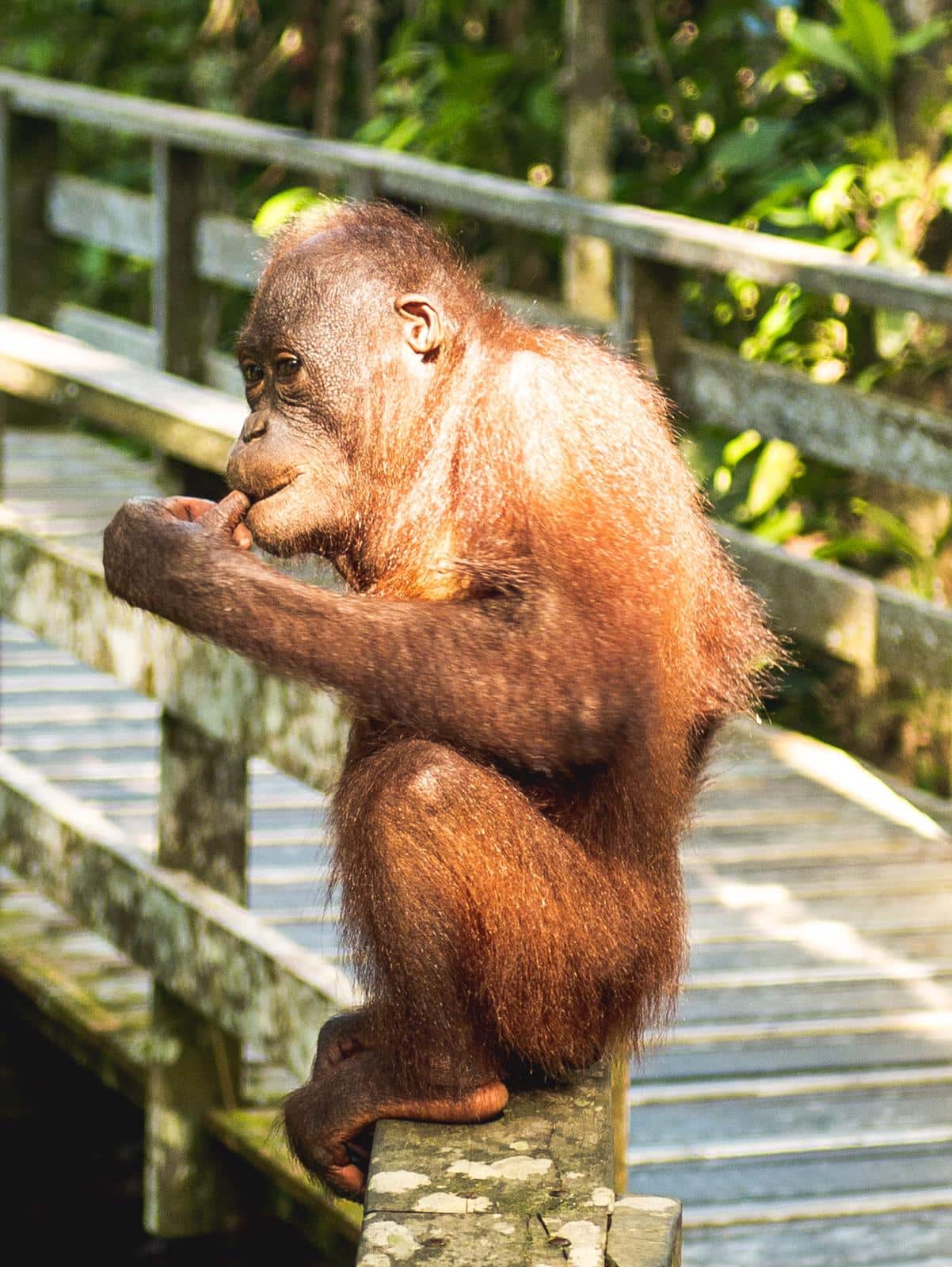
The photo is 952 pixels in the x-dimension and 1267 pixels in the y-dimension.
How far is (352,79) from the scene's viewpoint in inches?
394

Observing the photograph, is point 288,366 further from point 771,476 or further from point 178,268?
point 178,268

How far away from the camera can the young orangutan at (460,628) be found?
2.10m

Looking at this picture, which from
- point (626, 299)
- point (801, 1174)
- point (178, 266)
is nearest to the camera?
point (801, 1174)

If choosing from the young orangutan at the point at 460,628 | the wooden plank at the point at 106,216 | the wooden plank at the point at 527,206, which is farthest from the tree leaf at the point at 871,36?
the young orangutan at the point at 460,628

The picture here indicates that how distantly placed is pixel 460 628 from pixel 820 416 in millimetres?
3138

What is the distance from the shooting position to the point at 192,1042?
374cm

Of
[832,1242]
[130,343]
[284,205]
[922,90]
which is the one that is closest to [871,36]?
[922,90]

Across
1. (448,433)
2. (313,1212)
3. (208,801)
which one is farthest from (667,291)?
(448,433)

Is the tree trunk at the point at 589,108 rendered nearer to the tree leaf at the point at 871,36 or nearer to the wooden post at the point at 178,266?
the tree leaf at the point at 871,36

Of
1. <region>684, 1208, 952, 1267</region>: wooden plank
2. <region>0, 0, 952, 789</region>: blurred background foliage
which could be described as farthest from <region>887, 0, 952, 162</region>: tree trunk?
<region>684, 1208, 952, 1267</region>: wooden plank

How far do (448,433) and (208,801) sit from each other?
4.84 feet

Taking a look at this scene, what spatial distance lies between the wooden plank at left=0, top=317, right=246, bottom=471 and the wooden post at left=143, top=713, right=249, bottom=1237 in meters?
0.51

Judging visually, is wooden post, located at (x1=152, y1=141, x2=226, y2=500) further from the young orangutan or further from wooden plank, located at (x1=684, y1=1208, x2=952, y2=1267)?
the young orangutan

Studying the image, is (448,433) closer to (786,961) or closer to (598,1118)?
(598,1118)
